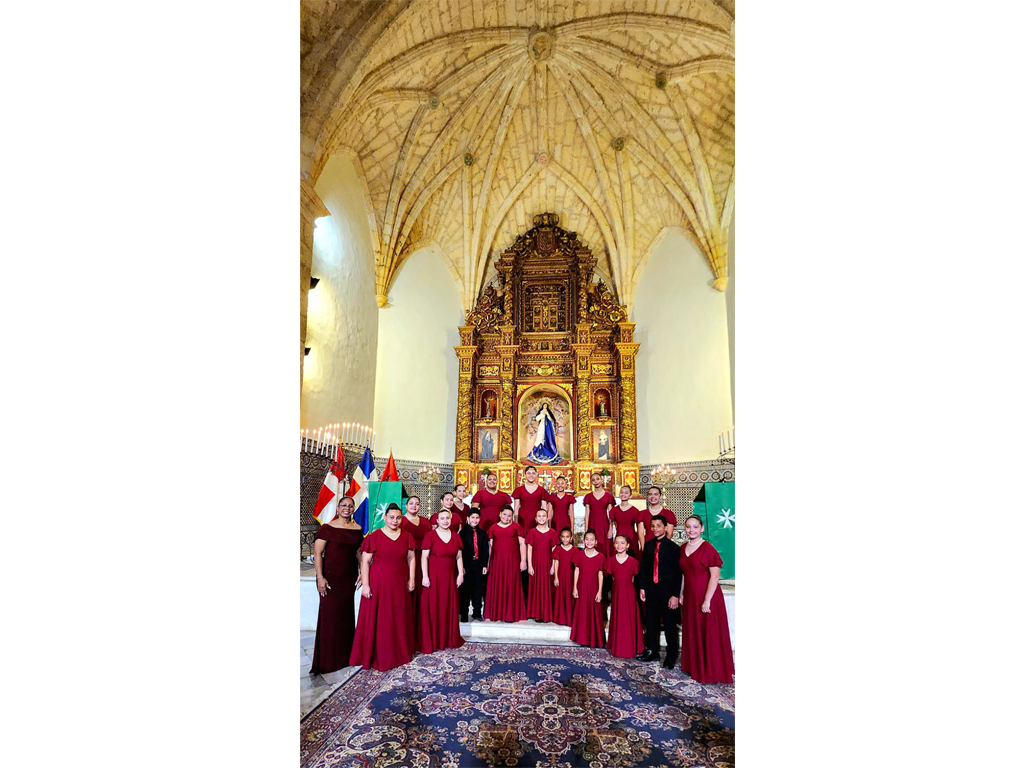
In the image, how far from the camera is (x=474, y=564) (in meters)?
6.03

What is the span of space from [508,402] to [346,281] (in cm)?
462

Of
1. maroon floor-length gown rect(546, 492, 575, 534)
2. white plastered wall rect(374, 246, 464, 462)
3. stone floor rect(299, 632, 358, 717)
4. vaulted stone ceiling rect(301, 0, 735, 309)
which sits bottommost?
stone floor rect(299, 632, 358, 717)

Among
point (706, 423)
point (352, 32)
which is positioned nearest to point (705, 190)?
point (706, 423)

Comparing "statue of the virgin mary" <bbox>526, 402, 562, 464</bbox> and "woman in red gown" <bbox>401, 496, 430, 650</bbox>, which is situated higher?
"statue of the virgin mary" <bbox>526, 402, 562, 464</bbox>

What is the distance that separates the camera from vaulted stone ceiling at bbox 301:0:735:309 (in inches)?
319

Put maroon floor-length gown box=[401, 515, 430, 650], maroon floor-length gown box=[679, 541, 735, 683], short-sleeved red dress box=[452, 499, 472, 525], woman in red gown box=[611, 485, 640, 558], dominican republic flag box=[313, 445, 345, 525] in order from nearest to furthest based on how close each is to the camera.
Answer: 1. maroon floor-length gown box=[679, 541, 735, 683]
2. maroon floor-length gown box=[401, 515, 430, 650]
3. woman in red gown box=[611, 485, 640, 558]
4. short-sleeved red dress box=[452, 499, 472, 525]
5. dominican republic flag box=[313, 445, 345, 525]

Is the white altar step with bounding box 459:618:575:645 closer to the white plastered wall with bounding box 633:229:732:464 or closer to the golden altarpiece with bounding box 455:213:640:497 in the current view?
the golden altarpiece with bounding box 455:213:640:497

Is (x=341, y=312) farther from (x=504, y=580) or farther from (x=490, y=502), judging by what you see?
(x=504, y=580)

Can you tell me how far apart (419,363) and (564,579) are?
25.6 feet

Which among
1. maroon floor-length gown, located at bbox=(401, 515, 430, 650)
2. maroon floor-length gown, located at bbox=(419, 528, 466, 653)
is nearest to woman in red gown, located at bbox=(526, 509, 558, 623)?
maroon floor-length gown, located at bbox=(419, 528, 466, 653)

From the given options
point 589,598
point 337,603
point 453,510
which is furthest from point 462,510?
point 337,603

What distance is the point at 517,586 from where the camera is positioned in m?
5.93

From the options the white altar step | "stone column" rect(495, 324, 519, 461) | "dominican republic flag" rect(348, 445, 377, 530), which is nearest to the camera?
the white altar step
